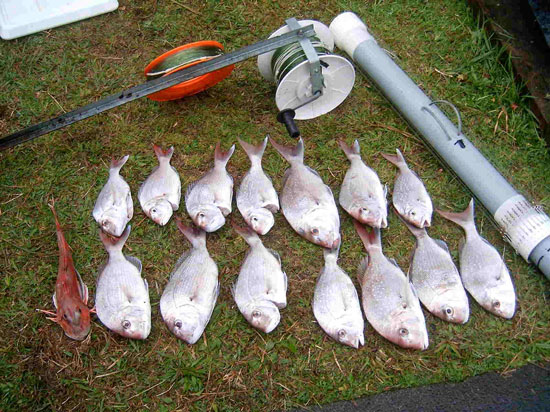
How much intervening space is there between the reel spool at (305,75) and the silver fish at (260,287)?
1061mm

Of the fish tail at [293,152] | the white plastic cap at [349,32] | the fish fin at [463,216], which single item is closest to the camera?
the fish fin at [463,216]

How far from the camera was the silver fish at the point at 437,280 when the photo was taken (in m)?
3.44

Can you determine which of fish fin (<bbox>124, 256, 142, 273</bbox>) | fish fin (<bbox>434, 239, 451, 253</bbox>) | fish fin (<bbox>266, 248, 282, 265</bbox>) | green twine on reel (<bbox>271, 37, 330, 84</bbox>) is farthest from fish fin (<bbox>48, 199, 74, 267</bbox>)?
fish fin (<bbox>434, 239, 451, 253</bbox>)

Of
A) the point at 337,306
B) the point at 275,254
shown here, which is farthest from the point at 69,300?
the point at 337,306

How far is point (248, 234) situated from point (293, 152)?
2.44 feet

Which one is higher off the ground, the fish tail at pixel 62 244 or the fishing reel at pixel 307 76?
the fishing reel at pixel 307 76

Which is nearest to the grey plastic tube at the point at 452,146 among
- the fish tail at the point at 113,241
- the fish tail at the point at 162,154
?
the fish tail at the point at 162,154

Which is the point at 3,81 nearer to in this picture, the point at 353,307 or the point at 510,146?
the point at 353,307

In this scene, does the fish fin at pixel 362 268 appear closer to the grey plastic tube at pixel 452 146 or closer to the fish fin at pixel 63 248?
the grey plastic tube at pixel 452 146

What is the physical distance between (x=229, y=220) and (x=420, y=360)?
167 cm

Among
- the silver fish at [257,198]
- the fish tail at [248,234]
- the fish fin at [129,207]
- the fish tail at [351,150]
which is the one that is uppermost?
the fish tail at [351,150]

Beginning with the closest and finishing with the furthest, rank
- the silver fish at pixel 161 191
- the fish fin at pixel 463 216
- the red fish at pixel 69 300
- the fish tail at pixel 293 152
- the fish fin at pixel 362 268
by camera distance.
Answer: the red fish at pixel 69 300
the fish fin at pixel 362 268
the fish fin at pixel 463 216
the silver fish at pixel 161 191
the fish tail at pixel 293 152

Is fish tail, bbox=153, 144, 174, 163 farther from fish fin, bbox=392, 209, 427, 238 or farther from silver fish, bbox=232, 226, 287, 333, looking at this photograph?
fish fin, bbox=392, 209, 427, 238

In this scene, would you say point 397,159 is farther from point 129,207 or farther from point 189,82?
point 129,207
